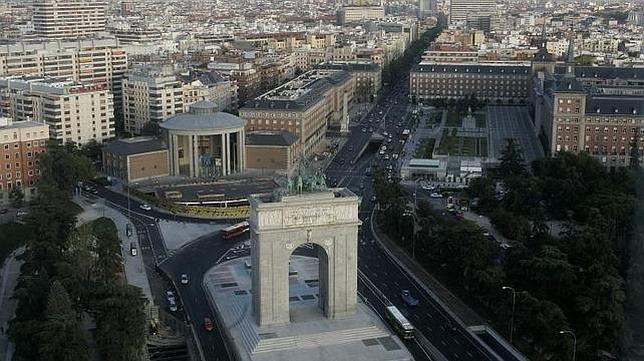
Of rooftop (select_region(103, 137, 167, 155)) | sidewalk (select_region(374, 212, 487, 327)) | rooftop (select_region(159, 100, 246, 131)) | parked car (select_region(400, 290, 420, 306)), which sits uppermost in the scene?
rooftop (select_region(159, 100, 246, 131))

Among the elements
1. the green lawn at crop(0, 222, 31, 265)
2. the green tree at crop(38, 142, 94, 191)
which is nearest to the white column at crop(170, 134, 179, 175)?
the green tree at crop(38, 142, 94, 191)

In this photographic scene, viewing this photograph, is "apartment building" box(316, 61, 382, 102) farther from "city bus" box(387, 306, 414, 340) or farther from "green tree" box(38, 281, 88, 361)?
"green tree" box(38, 281, 88, 361)

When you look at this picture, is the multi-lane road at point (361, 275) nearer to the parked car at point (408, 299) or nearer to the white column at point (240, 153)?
the parked car at point (408, 299)

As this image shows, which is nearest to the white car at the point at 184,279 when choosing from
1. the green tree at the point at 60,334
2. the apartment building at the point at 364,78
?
the green tree at the point at 60,334

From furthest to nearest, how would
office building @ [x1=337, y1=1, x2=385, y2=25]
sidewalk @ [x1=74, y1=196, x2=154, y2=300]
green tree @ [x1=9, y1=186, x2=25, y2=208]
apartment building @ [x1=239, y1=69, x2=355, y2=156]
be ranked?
1. office building @ [x1=337, y1=1, x2=385, y2=25]
2. apartment building @ [x1=239, y1=69, x2=355, y2=156]
3. green tree @ [x1=9, y1=186, x2=25, y2=208]
4. sidewalk @ [x1=74, y1=196, x2=154, y2=300]

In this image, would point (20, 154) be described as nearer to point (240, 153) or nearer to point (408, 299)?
point (240, 153)

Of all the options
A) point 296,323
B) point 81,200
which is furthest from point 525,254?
point 81,200
